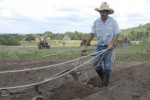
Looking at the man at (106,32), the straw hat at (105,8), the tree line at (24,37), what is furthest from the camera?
the tree line at (24,37)

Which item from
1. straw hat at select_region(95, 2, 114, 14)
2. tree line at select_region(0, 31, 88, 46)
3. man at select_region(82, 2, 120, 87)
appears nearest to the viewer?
straw hat at select_region(95, 2, 114, 14)

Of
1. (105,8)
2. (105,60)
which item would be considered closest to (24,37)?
(105,60)

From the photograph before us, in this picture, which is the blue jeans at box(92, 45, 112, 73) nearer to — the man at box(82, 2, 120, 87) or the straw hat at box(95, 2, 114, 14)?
the man at box(82, 2, 120, 87)

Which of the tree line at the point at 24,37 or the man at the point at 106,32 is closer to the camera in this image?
the man at the point at 106,32

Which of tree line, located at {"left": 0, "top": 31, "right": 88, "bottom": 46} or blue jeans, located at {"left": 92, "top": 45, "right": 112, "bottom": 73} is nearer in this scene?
blue jeans, located at {"left": 92, "top": 45, "right": 112, "bottom": 73}

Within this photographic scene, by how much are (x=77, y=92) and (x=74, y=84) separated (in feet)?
1.05

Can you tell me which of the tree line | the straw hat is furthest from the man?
the tree line

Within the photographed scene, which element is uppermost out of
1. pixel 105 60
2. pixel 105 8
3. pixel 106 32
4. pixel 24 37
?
pixel 105 8

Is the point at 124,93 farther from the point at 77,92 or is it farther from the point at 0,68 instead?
the point at 0,68

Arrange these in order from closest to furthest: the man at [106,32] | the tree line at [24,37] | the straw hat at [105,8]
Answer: the straw hat at [105,8]
the man at [106,32]
the tree line at [24,37]

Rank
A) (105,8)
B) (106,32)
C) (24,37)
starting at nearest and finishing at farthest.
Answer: (105,8) → (106,32) → (24,37)

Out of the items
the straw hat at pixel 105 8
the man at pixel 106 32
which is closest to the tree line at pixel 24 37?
the man at pixel 106 32

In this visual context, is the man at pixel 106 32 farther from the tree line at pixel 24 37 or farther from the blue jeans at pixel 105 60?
the tree line at pixel 24 37

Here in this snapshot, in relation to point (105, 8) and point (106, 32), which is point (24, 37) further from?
point (105, 8)
